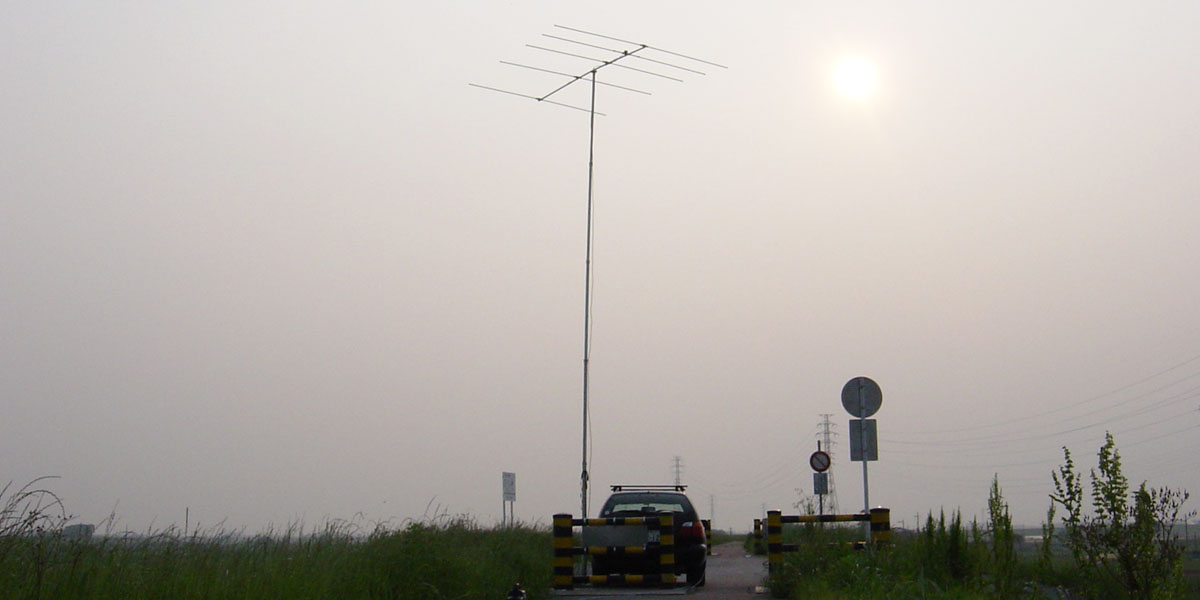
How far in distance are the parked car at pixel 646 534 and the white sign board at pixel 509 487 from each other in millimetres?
10469

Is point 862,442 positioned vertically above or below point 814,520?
above

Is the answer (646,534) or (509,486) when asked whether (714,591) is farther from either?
(509,486)

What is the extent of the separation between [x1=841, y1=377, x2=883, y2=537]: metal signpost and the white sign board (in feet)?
45.4

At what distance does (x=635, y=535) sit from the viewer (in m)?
18.3

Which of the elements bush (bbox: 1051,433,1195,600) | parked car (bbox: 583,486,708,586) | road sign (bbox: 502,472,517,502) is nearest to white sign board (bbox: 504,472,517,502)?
road sign (bbox: 502,472,517,502)

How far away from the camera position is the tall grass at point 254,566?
9.69 meters

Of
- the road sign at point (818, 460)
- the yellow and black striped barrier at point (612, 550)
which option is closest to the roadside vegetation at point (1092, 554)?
the yellow and black striped barrier at point (612, 550)

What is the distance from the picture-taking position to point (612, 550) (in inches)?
733

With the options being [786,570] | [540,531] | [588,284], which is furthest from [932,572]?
[540,531]

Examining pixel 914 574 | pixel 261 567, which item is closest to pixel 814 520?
pixel 914 574

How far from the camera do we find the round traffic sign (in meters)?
18.9

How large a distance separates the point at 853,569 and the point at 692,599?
3132 millimetres

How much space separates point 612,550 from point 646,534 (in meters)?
0.57

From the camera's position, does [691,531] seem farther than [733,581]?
No
